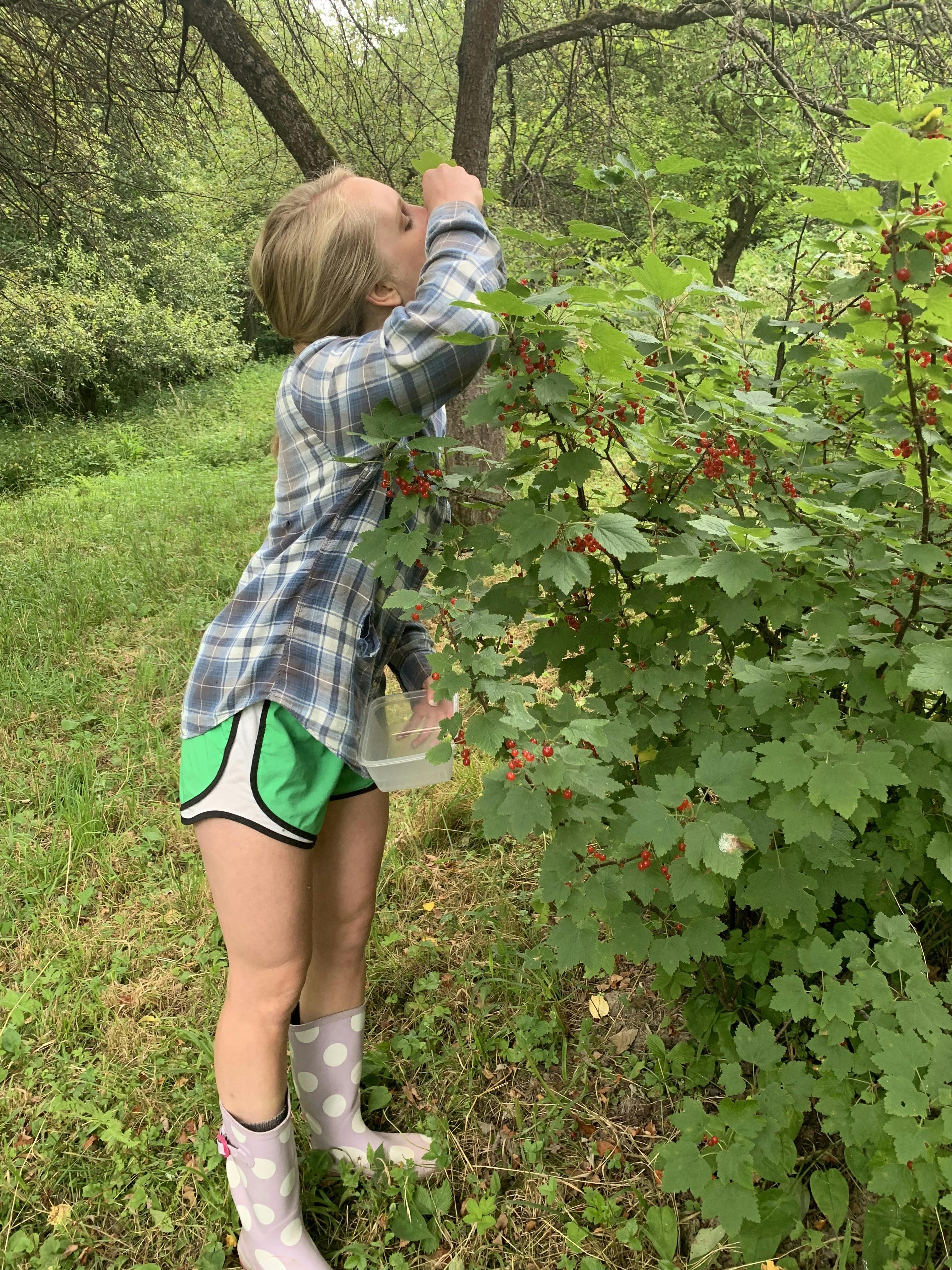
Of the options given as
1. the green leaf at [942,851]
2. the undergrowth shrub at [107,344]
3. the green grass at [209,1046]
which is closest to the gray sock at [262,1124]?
the green grass at [209,1046]

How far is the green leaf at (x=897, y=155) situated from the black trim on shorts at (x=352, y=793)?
1238 millimetres

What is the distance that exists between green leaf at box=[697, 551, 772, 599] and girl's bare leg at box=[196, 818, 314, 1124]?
80 centimetres

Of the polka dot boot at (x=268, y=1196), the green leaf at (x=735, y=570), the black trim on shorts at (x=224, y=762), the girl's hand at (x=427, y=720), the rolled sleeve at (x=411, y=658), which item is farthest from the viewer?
the rolled sleeve at (x=411, y=658)

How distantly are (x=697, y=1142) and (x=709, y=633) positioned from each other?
871mm

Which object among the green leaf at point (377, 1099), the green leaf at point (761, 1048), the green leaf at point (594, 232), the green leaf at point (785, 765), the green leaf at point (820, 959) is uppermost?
the green leaf at point (594, 232)

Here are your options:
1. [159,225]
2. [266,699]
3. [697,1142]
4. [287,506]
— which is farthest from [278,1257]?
[159,225]

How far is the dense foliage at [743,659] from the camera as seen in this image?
3.45 feet

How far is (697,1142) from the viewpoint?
1.27m

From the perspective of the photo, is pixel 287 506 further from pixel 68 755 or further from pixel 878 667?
pixel 68 755

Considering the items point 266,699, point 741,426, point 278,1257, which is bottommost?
point 278,1257

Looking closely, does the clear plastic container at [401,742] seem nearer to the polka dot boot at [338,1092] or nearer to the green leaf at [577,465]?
the green leaf at [577,465]

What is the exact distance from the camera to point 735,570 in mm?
1083

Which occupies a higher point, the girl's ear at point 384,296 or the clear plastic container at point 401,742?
the girl's ear at point 384,296

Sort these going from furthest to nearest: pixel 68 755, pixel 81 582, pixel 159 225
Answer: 1. pixel 159 225
2. pixel 81 582
3. pixel 68 755
